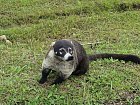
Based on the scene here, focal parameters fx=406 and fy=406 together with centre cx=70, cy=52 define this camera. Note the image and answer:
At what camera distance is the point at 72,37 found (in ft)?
28.6

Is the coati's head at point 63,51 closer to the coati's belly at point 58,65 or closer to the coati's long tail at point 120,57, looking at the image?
the coati's belly at point 58,65

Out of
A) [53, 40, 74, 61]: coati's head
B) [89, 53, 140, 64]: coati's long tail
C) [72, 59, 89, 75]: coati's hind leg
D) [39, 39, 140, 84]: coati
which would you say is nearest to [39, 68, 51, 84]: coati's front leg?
[39, 39, 140, 84]: coati

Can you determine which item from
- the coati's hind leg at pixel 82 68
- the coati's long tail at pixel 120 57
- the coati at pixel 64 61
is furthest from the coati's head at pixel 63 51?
the coati's long tail at pixel 120 57

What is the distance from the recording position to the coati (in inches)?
198

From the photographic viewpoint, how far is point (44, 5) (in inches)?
427

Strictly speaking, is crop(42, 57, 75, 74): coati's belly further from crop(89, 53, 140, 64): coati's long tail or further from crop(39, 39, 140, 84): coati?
crop(89, 53, 140, 64): coati's long tail

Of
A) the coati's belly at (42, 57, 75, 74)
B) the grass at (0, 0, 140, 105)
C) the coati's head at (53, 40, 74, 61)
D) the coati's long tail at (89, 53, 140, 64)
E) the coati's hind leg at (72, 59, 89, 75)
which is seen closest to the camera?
→ the coati's head at (53, 40, 74, 61)

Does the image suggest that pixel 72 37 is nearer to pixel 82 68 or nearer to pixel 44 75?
pixel 82 68

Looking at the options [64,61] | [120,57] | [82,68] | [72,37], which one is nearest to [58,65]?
[64,61]

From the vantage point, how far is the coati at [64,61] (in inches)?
198

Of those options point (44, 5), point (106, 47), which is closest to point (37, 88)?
point (106, 47)

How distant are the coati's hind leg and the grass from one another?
0.30 feet

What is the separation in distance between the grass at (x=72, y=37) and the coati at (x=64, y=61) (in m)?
0.14

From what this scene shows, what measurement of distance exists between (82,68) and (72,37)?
10.0 feet
